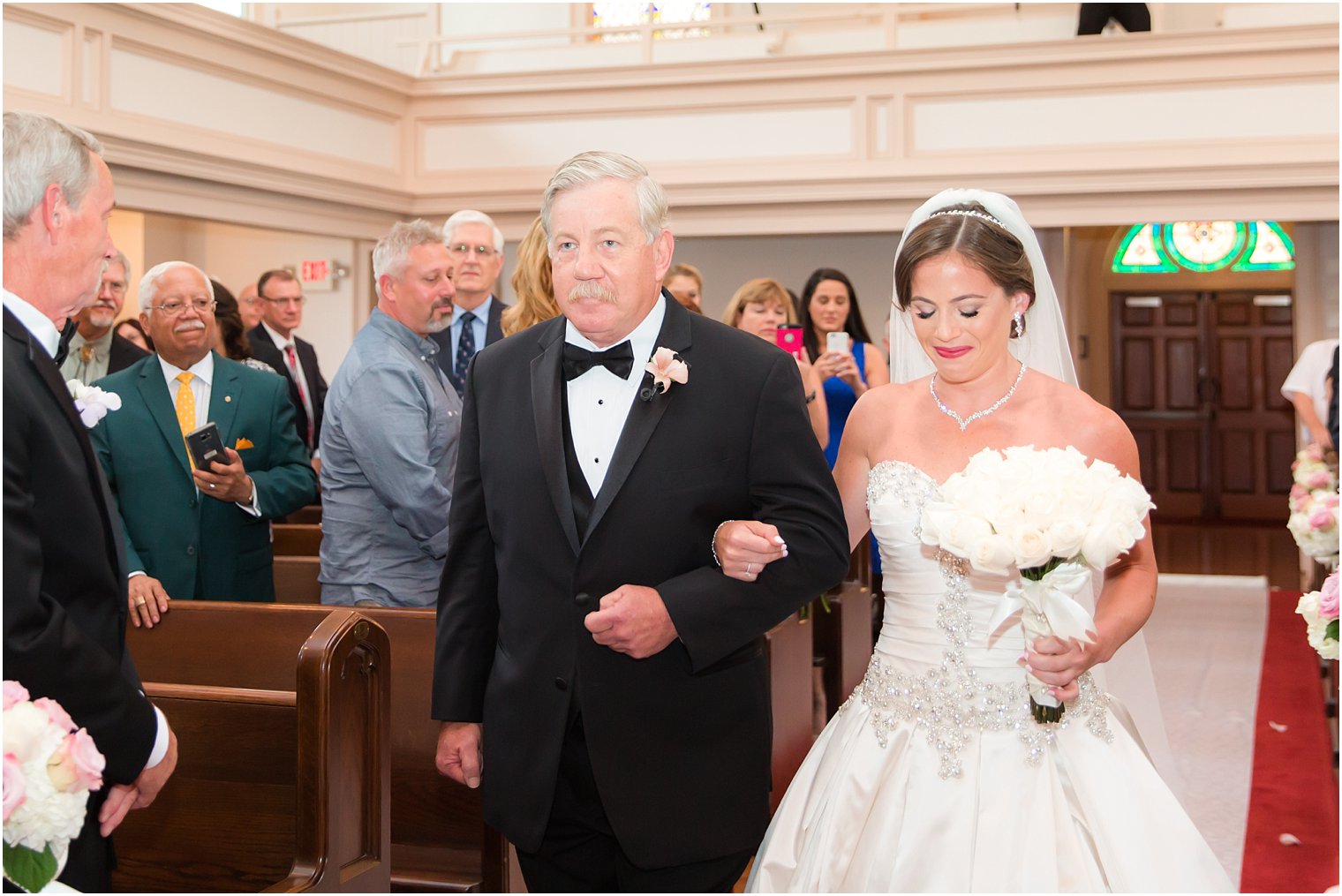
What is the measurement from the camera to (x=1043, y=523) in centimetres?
196

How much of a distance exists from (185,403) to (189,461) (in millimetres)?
250

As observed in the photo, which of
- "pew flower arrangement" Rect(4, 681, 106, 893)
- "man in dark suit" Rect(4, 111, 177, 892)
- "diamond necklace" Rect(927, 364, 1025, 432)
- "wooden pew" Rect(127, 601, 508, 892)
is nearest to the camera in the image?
"pew flower arrangement" Rect(4, 681, 106, 893)

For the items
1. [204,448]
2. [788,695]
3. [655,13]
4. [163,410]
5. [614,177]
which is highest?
[655,13]

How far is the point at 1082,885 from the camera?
2195 millimetres

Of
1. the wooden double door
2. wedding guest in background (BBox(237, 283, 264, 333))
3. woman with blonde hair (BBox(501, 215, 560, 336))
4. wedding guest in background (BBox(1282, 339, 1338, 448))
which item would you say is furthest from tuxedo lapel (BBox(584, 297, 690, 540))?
the wooden double door

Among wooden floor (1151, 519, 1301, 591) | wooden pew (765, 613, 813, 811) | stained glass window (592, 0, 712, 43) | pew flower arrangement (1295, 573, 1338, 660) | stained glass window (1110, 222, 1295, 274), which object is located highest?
stained glass window (592, 0, 712, 43)

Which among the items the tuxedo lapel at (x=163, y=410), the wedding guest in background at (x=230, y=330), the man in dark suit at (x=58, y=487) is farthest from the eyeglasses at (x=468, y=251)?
the man in dark suit at (x=58, y=487)

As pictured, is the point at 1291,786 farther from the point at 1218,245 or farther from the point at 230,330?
the point at 1218,245

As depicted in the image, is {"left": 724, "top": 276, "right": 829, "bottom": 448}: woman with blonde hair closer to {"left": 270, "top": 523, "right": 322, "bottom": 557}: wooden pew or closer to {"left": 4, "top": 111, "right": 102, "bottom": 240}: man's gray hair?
{"left": 270, "top": 523, "right": 322, "bottom": 557}: wooden pew

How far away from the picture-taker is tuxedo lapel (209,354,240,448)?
3.96 m

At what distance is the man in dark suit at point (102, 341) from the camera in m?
4.97

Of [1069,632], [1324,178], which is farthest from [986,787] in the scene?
[1324,178]

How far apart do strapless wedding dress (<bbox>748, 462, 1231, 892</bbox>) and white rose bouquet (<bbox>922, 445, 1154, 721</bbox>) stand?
0.32 metres

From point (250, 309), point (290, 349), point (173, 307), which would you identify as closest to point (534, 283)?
point (173, 307)
